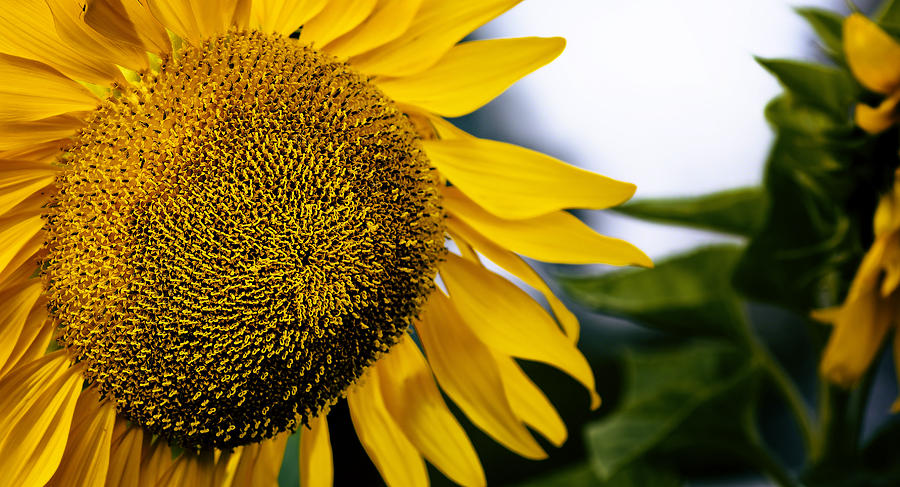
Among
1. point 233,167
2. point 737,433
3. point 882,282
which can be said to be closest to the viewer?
point 233,167

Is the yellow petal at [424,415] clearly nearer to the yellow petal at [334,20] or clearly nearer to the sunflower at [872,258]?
the yellow petal at [334,20]

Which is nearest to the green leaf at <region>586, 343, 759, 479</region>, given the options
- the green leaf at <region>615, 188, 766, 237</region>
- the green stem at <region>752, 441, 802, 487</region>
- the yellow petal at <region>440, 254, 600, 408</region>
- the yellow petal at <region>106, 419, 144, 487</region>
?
the green stem at <region>752, 441, 802, 487</region>

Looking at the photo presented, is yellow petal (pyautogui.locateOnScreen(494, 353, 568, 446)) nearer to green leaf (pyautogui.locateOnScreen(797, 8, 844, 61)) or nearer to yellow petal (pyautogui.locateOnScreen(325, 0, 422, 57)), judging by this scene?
yellow petal (pyautogui.locateOnScreen(325, 0, 422, 57))

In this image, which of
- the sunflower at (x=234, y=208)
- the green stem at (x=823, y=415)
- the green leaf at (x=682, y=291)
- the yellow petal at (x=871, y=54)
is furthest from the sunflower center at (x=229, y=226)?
the green stem at (x=823, y=415)

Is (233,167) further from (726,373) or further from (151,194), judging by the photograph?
(726,373)

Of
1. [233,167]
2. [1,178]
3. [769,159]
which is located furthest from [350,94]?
[769,159]

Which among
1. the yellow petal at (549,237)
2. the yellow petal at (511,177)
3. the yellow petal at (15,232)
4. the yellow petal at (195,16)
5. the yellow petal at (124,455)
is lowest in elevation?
the yellow petal at (124,455)

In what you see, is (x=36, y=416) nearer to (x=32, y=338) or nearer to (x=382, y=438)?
(x=32, y=338)

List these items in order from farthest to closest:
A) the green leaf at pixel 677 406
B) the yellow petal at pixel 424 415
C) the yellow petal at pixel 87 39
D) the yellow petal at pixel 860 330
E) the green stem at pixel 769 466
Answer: the green stem at pixel 769 466
the green leaf at pixel 677 406
the yellow petal at pixel 860 330
the yellow petal at pixel 424 415
the yellow petal at pixel 87 39
